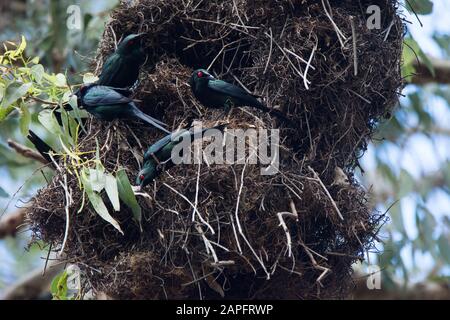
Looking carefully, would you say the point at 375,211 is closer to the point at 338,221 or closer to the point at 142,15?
the point at 338,221

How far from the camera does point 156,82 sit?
13.8ft

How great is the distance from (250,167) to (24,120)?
3.47 ft

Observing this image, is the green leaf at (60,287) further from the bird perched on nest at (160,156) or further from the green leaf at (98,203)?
the bird perched on nest at (160,156)

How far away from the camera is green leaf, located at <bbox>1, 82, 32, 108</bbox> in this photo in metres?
3.83

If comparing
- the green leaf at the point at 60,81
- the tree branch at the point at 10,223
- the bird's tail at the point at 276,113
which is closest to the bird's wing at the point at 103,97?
the green leaf at the point at 60,81

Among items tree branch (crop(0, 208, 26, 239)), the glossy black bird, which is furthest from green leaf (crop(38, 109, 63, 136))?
tree branch (crop(0, 208, 26, 239))

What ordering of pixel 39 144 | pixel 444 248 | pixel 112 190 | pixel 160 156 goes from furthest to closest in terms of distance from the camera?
1. pixel 444 248
2. pixel 39 144
3. pixel 160 156
4. pixel 112 190

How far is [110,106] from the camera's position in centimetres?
399

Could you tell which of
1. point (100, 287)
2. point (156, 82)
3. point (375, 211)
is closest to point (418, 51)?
point (375, 211)

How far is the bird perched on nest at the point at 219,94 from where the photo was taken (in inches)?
157

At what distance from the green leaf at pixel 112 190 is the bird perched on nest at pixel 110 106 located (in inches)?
13.9

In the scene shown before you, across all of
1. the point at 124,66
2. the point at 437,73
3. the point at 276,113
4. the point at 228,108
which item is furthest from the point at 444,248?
the point at 124,66

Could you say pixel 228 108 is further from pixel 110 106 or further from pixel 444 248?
pixel 444 248

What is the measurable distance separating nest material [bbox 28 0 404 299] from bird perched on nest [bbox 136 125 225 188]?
83 mm
